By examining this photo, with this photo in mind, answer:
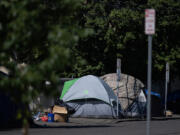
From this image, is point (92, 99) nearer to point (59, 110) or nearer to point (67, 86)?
point (67, 86)

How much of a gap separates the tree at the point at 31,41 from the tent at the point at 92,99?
1751 cm

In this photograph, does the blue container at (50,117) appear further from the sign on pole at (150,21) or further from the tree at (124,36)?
the sign on pole at (150,21)

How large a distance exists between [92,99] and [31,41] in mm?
18060

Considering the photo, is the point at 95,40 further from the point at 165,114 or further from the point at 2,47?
the point at 2,47

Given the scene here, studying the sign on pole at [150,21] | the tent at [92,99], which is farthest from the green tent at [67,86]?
the sign on pole at [150,21]

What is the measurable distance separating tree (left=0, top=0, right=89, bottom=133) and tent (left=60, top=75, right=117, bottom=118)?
1751 cm

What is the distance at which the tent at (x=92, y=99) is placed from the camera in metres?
24.8

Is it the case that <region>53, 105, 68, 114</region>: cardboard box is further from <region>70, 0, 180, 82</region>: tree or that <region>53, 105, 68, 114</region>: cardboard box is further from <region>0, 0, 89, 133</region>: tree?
<region>0, 0, 89, 133</region>: tree

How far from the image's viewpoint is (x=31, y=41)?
23.2ft

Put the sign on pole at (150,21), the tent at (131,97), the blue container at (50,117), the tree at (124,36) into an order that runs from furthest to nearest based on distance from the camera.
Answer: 1. the tree at (124,36)
2. the tent at (131,97)
3. the blue container at (50,117)
4. the sign on pole at (150,21)

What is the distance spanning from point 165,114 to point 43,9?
22.3 metres

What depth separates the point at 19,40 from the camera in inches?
264

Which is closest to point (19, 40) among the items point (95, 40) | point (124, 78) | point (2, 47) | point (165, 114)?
point (2, 47)

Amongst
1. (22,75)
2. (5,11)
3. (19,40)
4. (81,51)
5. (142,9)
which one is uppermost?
(142,9)
